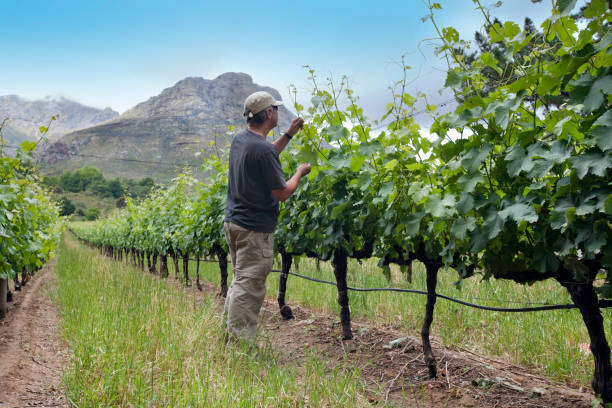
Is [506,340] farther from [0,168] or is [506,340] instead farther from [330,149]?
[0,168]

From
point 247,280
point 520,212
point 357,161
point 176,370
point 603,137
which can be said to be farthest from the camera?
point 247,280

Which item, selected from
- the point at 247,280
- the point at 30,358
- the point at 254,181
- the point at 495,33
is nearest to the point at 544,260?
the point at 495,33

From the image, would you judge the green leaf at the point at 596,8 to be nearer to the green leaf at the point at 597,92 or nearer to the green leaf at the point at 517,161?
the green leaf at the point at 597,92

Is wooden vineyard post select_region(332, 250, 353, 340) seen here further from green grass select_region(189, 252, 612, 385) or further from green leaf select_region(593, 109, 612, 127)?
green leaf select_region(593, 109, 612, 127)

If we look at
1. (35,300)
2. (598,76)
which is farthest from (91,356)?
(35,300)

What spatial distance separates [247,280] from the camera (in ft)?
12.5

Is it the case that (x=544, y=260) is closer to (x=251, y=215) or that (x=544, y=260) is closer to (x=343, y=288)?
(x=251, y=215)

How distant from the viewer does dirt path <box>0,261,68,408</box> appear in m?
3.10

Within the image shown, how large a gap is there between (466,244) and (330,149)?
5.10 feet

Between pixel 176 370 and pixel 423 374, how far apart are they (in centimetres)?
196

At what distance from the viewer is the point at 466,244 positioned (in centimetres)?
274

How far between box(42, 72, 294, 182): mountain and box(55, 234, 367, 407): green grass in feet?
228

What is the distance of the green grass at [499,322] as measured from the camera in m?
3.67

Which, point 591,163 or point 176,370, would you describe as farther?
point 176,370
